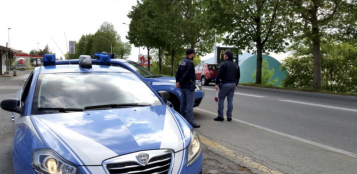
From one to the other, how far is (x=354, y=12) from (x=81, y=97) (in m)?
16.5

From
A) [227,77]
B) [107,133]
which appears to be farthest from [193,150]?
[227,77]

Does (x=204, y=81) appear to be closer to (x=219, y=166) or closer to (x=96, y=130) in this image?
(x=219, y=166)

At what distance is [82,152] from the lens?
2.38 metres

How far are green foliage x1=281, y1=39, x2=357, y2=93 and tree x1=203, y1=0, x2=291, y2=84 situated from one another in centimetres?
425

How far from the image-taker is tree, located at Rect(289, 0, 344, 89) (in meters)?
16.8

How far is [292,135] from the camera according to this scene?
629 centimetres

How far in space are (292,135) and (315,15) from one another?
43.7ft

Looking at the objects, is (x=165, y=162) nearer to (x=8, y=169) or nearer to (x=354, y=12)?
(x=8, y=169)

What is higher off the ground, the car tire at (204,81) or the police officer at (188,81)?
the police officer at (188,81)

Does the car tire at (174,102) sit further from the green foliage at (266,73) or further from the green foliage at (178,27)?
the green foliage at (266,73)

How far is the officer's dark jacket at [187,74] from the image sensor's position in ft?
22.2

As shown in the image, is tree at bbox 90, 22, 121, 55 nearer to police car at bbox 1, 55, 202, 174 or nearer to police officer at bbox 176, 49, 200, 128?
police officer at bbox 176, 49, 200, 128

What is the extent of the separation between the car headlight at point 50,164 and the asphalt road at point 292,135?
3.00 meters

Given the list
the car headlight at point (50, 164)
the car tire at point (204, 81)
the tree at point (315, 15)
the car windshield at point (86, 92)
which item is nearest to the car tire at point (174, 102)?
the car windshield at point (86, 92)
